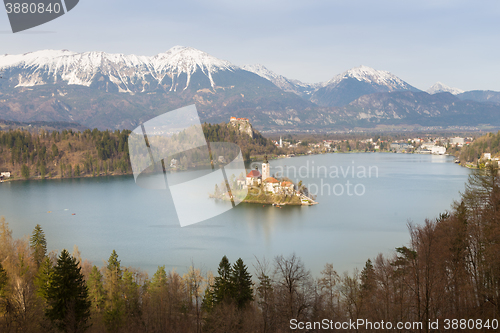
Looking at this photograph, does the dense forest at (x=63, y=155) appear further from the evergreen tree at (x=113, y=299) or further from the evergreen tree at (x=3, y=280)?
the evergreen tree at (x=3, y=280)

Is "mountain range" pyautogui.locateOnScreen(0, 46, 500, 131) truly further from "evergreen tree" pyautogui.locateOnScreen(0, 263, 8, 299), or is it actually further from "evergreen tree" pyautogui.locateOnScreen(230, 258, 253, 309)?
"evergreen tree" pyautogui.locateOnScreen(230, 258, 253, 309)

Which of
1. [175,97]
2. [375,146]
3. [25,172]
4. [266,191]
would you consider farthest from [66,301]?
[175,97]

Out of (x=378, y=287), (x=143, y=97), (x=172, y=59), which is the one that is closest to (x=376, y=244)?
(x=378, y=287)

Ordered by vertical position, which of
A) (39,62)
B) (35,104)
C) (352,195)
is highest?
(39,62)

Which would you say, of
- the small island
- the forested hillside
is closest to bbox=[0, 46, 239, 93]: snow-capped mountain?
the forested hillside

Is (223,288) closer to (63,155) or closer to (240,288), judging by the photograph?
(240,288)

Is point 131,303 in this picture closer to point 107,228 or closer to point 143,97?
point 107,228
